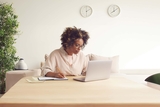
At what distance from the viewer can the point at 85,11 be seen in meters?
4.50

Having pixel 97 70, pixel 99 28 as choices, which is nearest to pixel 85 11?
pixel 99 28

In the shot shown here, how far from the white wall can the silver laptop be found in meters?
2.59

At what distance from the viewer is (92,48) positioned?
15.0 ft

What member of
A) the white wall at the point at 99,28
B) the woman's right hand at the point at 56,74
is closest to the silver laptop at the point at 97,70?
the woman's right hand at the point at 56,74

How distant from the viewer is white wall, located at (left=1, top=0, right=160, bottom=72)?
14.7 ft

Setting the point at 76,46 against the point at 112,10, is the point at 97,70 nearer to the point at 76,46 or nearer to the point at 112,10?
the point at 76,46

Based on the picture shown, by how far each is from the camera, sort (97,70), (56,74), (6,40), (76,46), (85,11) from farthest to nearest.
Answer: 1. (85,11)
2. (6,40)
3. (76,46)
4. (56,74)
5. (97,70)

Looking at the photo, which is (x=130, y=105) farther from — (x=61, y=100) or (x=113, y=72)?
(x=113, y=72)

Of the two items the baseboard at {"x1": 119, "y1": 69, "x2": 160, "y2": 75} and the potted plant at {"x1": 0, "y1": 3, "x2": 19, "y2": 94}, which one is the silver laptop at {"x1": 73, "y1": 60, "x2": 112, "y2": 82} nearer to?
the potted plant at {"x1": 0, "y1": 3, "x2": 19, "y2": 94}

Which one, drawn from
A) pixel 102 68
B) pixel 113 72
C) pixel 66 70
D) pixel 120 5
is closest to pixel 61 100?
pixel 102 68

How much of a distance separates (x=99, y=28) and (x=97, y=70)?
2.76 m

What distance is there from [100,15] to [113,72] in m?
1.30

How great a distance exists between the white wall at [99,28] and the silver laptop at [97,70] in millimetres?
2593

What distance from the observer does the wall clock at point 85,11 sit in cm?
449
